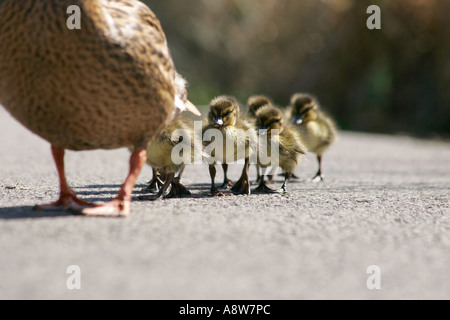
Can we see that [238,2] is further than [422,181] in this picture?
Yes

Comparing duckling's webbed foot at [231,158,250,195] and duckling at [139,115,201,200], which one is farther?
duckling's webbed foot at [231,158,250,195]

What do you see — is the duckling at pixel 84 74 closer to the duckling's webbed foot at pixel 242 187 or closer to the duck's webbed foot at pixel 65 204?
the duck's webbed foot at pixel 65 204

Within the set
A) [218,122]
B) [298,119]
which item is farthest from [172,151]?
[298,119]

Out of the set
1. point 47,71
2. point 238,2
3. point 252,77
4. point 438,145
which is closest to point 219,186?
point 47,71

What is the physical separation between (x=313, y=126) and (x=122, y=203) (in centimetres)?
313

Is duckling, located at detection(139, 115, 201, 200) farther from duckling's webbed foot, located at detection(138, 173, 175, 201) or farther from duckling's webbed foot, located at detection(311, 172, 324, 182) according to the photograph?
duckling's webbed foot, located at detection(311, 172, 324, 182)

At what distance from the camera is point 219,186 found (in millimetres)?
5336

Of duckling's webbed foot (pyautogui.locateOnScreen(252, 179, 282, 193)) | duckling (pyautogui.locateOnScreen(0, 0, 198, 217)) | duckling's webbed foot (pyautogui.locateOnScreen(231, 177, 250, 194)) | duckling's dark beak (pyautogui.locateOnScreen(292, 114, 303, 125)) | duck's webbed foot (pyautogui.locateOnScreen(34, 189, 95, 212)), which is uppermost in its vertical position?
duckling (pyautogui.locateOnScreen(0, 0, 198, 217))

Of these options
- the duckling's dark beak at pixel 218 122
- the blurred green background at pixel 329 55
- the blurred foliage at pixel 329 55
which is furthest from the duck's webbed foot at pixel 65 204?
the blurred foliage at pixel 329 55

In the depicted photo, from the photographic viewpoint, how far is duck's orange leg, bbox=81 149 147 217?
337cm

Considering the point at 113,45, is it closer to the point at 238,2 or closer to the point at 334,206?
the point at 334,206

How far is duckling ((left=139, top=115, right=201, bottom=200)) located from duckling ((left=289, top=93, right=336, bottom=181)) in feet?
5.72

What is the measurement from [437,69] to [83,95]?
12.3m

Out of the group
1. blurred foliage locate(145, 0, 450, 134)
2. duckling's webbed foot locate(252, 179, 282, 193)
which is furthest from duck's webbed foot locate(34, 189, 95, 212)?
blurred foliage locate(145, 0, 450, 134)
